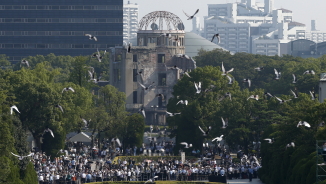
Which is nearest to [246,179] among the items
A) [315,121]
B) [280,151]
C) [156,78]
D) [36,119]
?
[280,151]

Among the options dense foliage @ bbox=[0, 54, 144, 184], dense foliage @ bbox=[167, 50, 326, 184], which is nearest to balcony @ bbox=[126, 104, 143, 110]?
dense foliage @ bbox=[167, 50, 326, 184]

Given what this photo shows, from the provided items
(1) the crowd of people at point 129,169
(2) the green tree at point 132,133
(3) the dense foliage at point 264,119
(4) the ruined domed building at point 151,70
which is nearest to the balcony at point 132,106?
(4) the ruined domed building at point 151,70

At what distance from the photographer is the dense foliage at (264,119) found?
241 feet

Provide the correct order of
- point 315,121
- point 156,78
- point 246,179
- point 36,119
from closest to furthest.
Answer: point 315,121 → point 246,179 → point 36,119 → point 156,78

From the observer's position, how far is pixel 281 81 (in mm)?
151750

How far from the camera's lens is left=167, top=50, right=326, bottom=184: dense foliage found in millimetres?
73375

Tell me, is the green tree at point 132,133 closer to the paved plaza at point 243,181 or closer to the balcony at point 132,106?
the paved plaza at point 243,181

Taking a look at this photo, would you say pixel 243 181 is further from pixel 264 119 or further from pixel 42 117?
pixel 42 117

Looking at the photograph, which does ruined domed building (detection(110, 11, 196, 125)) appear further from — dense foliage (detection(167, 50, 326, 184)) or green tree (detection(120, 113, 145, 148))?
green tree (detection(120, 113, 145, 148))

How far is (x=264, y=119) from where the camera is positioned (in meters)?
103

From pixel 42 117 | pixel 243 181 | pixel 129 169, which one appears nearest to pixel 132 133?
pixel 42 117

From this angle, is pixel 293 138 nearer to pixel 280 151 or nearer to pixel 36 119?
pixel 280 151

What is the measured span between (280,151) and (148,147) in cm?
4137

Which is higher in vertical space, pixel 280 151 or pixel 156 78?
pixel 156 78
